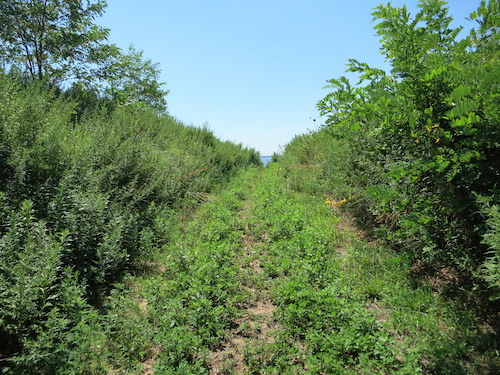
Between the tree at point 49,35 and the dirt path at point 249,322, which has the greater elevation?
the tree at point 49,35

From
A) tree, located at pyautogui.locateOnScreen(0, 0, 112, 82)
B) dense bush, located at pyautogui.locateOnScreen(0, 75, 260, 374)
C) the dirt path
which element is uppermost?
tree, located at pyautogui.locateOnScreen(0, 0, 112, 82)

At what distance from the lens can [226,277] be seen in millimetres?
4570

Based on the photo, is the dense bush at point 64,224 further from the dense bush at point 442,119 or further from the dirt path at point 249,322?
the dense bush at point 442,119

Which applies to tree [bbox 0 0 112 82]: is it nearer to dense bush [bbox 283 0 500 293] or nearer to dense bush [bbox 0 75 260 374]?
dense bush [bbox 0 75 260 374]

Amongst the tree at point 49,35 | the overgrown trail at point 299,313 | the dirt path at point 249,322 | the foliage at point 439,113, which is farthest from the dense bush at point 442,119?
the tree at point 49,35

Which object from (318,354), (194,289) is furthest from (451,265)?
(194,289)

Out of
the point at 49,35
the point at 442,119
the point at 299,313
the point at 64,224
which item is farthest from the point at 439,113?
the point at 49,35

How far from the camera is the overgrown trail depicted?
9.46ft

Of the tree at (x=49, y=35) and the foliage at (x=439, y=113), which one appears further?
the tree at (x=49, y=35)

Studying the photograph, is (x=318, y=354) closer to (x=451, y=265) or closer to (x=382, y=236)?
(x=451, y=265)

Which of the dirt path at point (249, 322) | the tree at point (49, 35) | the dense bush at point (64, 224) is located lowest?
the dirt path at point (249, 322)

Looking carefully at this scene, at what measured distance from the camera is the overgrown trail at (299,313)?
9.46ft

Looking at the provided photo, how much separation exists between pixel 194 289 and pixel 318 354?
1828mm

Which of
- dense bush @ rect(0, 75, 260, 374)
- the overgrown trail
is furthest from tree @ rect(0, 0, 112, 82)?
the overgrown trail
